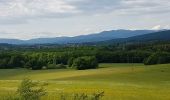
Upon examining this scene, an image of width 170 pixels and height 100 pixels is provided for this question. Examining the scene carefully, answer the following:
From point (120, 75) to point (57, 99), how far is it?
45532 mm

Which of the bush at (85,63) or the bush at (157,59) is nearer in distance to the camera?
the bush at (85,63)

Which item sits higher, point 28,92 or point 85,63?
point 28,92

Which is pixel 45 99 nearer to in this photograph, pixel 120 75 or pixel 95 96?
pixel 95 96

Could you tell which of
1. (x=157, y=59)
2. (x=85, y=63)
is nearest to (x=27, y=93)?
(x=85, y=63)

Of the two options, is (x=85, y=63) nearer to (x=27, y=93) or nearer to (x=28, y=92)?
(x=28, y=92)

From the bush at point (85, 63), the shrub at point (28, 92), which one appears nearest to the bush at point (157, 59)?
the bush at point (85, 63)

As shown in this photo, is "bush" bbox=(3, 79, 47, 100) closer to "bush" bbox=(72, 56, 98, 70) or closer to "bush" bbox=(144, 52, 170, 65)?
"bush" bbox=(72, 56, 98, 70)

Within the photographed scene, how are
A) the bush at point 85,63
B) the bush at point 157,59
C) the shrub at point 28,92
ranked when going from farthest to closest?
1. the bush at point 157,59
2. the bush at point 85,63
3. the shrub at point 28,92

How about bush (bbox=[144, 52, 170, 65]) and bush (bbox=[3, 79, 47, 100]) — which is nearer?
bush (bbox=[3, 79, 47, 100])

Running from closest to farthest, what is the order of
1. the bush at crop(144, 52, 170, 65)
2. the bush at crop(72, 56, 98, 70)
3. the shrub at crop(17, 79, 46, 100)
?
the shrub at crop(17, 79, 46, 100) → the bush at crop(72, 56, 98, 70) → the bush at crop(144, 52, 170, 65)

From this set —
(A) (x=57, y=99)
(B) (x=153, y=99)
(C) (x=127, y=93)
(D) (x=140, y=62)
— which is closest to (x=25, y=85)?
(A) (x=57, y=99)

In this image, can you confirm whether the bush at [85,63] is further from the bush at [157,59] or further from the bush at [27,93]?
the bush at [27,93]

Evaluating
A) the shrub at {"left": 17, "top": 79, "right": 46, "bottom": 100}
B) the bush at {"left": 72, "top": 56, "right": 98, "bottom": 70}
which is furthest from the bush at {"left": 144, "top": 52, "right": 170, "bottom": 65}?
the shrub at {"left": 17, "top": 79, "right": 46, "bottom": 100}

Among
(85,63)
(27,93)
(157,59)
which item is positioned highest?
(27,93)
